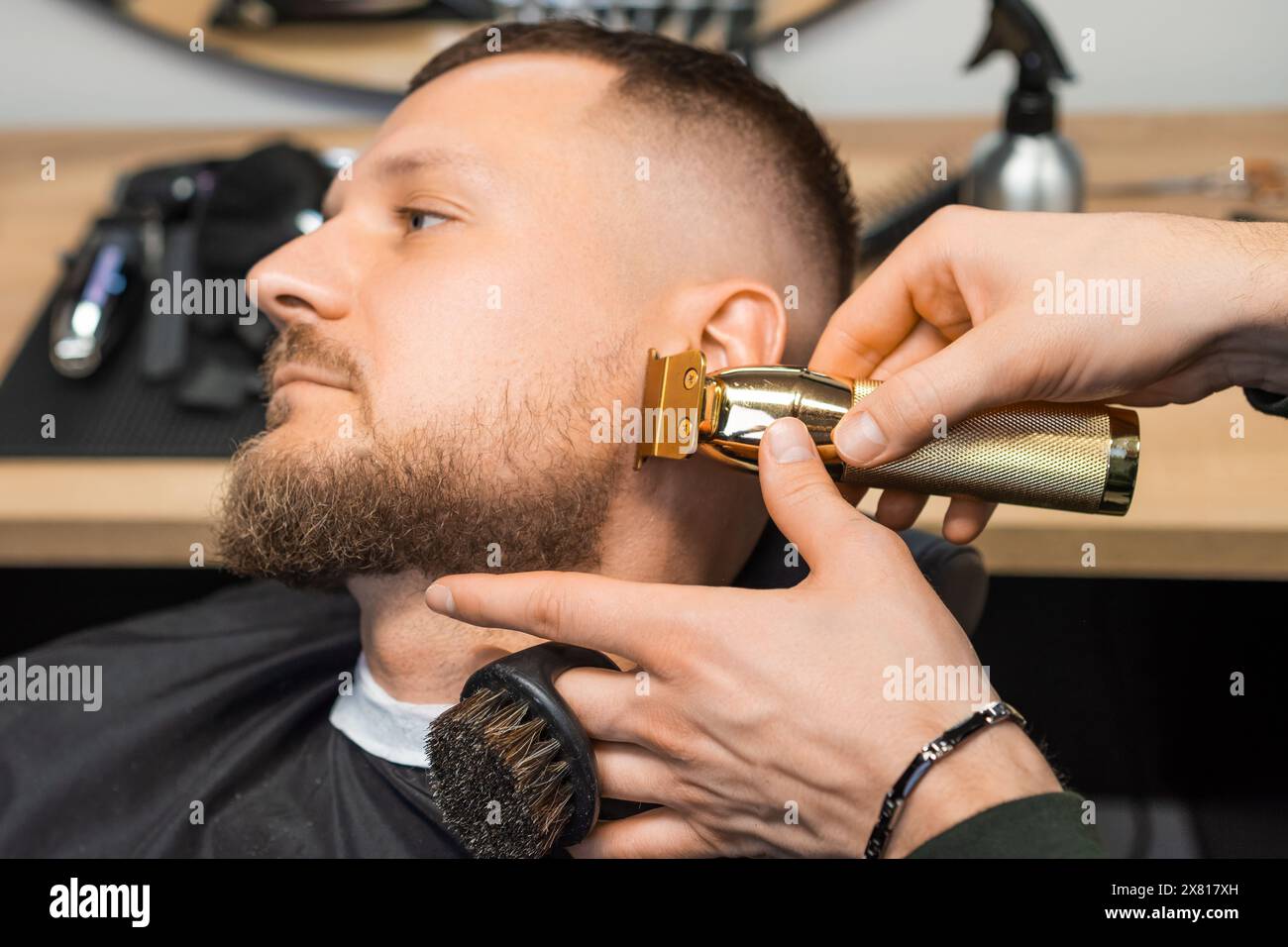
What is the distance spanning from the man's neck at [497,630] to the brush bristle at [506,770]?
0.15 m

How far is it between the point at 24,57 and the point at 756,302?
1.57 m

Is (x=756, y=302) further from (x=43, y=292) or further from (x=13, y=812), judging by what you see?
(x=43, y=292)

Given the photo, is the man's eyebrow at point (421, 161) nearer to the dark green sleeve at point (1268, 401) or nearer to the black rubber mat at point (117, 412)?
the black rubber mat at point (117, 412)

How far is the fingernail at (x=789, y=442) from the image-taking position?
75cm

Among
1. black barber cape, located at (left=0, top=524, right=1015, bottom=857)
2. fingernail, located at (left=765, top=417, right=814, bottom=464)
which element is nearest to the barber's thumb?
fingernail, located at (left=765, top=417, right=814, bottom=464)

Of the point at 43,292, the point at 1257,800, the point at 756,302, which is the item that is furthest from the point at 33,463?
the point at 1257,800

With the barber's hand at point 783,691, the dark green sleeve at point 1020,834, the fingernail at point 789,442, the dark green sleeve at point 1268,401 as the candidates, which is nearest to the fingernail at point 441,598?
the barber's hand at point 783,691

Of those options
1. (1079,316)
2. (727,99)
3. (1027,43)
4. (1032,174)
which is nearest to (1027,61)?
(1027,43)

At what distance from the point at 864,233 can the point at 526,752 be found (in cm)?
90

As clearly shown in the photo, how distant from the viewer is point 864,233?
1400 mm

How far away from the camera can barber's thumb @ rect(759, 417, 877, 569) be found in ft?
2.36

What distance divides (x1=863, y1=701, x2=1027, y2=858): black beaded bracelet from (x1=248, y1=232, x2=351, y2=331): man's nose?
580 mm
